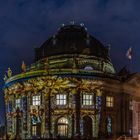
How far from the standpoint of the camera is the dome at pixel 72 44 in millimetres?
86375

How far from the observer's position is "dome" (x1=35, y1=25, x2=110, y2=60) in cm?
8638

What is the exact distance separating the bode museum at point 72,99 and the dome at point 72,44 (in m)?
0.36

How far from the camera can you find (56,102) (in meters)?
77.2

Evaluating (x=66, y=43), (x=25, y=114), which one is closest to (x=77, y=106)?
(x=25, y=114)

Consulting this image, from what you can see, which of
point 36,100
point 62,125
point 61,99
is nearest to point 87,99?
point 61,99

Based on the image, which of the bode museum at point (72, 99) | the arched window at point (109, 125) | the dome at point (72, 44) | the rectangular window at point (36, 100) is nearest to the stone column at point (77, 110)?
the bode museum at point (72, 99)

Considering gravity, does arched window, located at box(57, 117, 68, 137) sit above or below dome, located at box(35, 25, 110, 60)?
below

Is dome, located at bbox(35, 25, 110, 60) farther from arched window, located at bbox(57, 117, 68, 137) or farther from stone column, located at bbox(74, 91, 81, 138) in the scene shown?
arched window, located at bbox(57, 117, 68, 137)

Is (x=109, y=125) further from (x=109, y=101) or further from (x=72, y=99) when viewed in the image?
(x=72, y=99)

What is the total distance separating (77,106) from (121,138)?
9352 mm

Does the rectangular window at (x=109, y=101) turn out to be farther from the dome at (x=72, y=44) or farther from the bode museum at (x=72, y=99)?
the dome at (x=72, y=44)

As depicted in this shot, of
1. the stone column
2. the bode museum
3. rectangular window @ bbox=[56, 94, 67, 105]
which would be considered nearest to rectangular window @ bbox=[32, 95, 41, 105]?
the bode museum

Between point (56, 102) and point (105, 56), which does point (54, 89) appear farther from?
point (105, 56)

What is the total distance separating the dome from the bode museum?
14.1 inches
